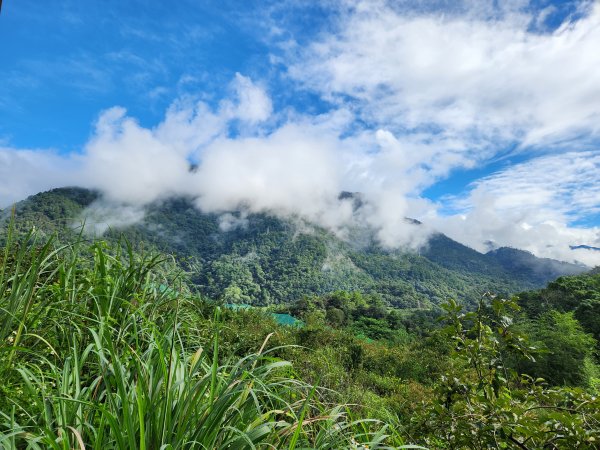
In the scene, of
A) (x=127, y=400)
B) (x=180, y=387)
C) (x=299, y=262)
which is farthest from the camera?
(x=299, y=262)

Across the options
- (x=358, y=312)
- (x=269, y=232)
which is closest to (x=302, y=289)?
(x=269, y=232)

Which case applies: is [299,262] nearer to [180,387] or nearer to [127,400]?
[180,387]

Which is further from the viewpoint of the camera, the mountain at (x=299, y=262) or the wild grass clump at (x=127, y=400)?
the mountain at (x=299, y=262)

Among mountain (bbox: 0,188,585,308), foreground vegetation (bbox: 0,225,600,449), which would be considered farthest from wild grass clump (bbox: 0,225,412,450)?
mountain (bbox: 0,188,585,308)

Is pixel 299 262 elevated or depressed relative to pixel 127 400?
depressed

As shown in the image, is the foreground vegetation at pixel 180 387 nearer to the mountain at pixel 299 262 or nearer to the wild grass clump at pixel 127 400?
the wild grass clump at pixel 127 400

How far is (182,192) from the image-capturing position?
193125mm

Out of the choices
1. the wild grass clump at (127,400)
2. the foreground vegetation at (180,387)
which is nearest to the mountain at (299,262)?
the foreground vegetation at (180,387)

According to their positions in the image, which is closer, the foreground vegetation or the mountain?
the foreground vegetation

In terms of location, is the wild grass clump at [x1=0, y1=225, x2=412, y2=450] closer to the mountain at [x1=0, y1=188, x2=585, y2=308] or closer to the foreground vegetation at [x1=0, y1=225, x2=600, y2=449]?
the foreground vegetation at [x1=0, y1=225, x2=600, y2=449]

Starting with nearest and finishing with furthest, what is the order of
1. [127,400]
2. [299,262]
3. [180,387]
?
[127,400], [180,387], [299,262]

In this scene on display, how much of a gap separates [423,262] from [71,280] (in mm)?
177260

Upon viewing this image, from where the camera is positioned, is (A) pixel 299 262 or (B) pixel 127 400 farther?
(A) pixel 299 262

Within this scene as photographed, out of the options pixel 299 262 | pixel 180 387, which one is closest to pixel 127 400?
pixel 180 387
